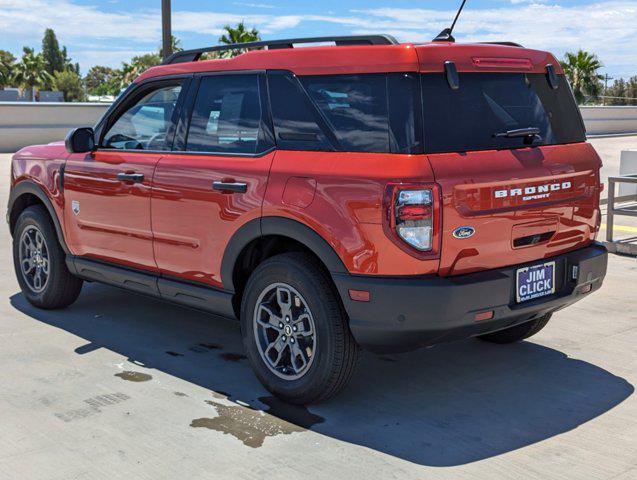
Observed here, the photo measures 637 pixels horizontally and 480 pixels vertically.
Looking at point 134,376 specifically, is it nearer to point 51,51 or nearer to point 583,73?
point 583,73

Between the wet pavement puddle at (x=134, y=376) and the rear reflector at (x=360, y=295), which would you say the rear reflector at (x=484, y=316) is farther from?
the wet pavement puddle at (x=134, y=376)

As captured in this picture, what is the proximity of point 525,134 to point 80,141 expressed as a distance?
A: 3.00 m

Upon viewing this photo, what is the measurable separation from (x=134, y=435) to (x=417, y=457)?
133cm

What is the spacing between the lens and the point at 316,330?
166 inches

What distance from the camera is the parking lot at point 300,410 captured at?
3703 millimetres

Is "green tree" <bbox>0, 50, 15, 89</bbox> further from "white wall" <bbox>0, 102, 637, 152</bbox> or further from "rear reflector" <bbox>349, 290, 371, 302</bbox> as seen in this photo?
"rear reflector" <bbox>349, 290, 371, 302</bbox>

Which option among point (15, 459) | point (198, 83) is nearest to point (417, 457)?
point (15, 459)

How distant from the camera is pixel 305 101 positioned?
14.4ft

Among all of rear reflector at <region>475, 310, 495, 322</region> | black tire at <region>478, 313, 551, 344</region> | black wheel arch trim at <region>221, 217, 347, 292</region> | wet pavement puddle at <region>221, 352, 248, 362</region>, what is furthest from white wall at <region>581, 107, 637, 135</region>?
rear reflector at <region>475, 310, 495, 322</region>

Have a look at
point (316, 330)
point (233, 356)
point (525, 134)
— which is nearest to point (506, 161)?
point (525, 134)

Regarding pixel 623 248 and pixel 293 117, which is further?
pixel 623 248

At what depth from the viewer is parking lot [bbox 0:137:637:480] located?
370 cm

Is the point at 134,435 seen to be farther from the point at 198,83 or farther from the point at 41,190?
the point at 41,190

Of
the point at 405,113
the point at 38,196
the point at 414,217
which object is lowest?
the point at 38,196
